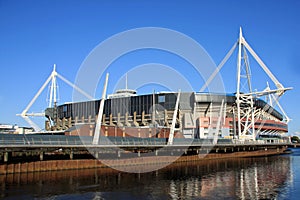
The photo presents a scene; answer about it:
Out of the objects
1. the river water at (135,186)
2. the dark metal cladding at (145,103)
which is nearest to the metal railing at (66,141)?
the river water at (135,186)

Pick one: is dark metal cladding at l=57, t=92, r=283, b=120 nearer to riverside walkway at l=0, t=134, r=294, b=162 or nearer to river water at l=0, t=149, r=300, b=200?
riverside walkway at l=0, t=134, r=294, b=162

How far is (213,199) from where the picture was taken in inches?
1063

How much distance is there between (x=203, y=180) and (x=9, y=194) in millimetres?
21977

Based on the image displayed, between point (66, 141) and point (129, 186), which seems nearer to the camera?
point (129, 186)

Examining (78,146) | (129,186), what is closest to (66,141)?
(78,146)

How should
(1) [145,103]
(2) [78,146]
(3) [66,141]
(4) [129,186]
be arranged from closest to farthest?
(4) [129,186]
(2) [78,146]
(3) [66,141]
(1) [145,103]

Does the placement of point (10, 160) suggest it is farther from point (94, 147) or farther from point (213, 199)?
point (213, 199)

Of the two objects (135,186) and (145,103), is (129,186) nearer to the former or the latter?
(135,186)

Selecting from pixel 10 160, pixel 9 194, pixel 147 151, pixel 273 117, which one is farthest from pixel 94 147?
pixel 273 117

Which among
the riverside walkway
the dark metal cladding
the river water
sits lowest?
the river water

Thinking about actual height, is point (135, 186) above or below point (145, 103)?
below

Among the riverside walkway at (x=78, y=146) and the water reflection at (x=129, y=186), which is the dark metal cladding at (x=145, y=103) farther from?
the water reflection at (x=129, y=186)

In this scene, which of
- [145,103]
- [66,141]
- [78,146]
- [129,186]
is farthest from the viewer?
[145,103]

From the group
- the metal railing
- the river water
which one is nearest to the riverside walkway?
the metal railing
